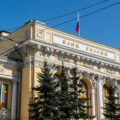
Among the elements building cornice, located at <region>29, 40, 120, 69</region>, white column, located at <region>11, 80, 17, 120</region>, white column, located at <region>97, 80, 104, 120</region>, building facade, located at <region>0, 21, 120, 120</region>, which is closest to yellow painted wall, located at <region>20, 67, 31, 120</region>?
building facade, located at <region>0, 21, 120, 120</region>

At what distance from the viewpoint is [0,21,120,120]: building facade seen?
21359 millimetres

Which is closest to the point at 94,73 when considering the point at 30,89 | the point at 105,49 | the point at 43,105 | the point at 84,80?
the point at 84,80

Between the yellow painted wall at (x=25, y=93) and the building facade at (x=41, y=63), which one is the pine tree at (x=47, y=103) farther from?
the building facade at (x=41, y=63)

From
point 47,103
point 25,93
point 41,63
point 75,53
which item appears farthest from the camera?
point 75,53

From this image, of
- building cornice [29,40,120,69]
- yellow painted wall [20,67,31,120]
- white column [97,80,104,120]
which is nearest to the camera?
yellow painted wall [20,67,31,120]

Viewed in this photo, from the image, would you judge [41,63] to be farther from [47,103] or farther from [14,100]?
[47,103]

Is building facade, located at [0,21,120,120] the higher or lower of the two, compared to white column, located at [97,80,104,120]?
higher

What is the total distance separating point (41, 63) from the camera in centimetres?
2203

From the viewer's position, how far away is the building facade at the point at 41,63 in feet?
70.1

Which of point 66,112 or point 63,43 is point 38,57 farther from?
point 66,112

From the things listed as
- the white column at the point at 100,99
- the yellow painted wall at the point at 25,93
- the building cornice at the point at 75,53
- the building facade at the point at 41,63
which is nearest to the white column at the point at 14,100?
the building facade at the point at 41,63

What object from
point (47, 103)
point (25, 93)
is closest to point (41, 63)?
point (25, 93)

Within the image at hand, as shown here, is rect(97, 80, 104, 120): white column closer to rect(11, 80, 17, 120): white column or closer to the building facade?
the building facade

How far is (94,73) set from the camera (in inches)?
1001
